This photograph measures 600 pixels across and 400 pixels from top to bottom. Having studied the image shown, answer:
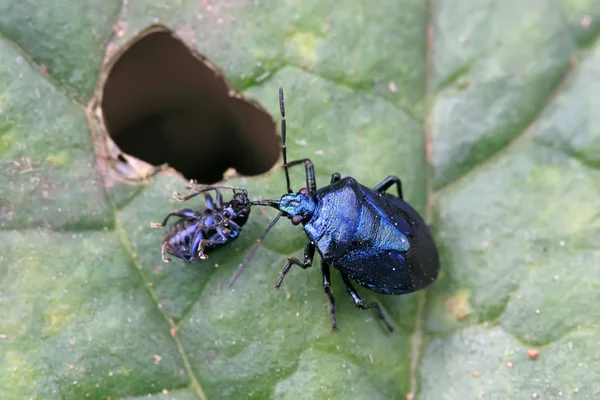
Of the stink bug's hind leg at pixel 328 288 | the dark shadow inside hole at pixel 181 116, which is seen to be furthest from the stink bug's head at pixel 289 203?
the stink bug's hind leg at pixel 328 288

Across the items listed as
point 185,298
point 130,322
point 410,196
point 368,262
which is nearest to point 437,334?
point 368,262

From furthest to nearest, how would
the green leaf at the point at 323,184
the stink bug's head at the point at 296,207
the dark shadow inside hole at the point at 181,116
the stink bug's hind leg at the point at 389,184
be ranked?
the dark shadow inside hole at the point at 181,116 < the stink bug's hind leg at the point at 389,184 < the stink bug's head at the point at 296,207 < the green leaf at the point at 323,184

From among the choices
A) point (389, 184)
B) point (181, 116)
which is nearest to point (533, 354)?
point (389, 184)

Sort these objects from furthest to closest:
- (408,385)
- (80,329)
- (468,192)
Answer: (468,192), (408,385), (80,329)

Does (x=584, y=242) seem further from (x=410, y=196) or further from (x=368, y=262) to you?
(x=368, y=262)

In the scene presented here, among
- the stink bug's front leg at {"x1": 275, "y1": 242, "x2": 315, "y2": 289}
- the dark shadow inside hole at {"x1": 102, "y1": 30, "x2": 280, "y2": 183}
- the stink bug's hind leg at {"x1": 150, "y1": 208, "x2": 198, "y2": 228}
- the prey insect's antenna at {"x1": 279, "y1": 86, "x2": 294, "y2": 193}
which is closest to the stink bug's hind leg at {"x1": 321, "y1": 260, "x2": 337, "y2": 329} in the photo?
the stink bug's front leg at {"x1": 275, "y1": 242, "x2": 315, "y2": 289}

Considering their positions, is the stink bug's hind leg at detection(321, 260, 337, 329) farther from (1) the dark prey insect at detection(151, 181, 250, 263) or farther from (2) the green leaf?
(1) the dark prey insect at detection(151, 181, 250, 263)

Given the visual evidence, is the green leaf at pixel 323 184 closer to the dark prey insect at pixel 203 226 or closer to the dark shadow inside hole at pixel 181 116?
the dark prey insect at pixel 203 226
